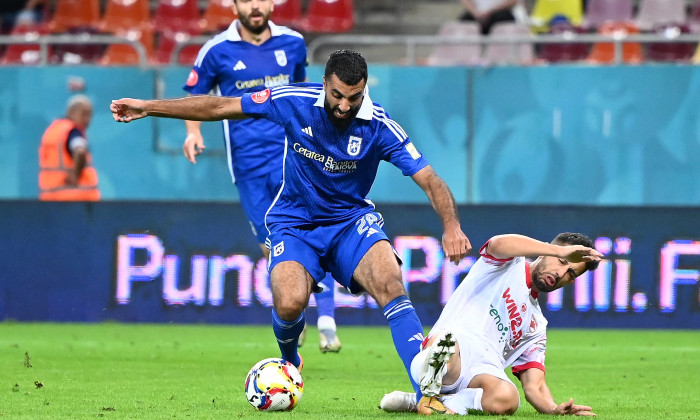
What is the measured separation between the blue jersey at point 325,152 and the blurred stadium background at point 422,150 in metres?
4.95

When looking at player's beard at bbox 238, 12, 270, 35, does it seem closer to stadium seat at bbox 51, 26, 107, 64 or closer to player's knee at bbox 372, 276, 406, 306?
player's knee at bbox 372, 276, 406, 306

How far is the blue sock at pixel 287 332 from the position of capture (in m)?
6.59

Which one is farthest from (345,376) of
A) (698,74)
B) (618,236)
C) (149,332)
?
(698,74)

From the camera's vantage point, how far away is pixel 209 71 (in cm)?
869

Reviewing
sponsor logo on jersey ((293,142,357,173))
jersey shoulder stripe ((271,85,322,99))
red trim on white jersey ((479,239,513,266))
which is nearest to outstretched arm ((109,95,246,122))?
jersey shoulder stripe ((271,85,322,99))

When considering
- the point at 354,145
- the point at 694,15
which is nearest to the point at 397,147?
the point at 354,145

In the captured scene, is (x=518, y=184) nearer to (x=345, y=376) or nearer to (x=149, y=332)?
(x=149, y=332)

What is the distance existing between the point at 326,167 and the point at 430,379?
139 centimetres

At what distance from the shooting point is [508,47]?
1441 centimetres

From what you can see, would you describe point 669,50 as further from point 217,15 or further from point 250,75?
point 250,75

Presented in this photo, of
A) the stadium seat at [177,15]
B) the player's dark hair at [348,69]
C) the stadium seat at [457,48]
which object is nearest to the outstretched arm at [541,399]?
the player's dark hair at [348,69]

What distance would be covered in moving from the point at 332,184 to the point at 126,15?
36.4 ft

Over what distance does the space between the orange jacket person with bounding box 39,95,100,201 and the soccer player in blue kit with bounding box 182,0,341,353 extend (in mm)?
4324

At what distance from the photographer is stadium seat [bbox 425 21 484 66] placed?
14439 mm
